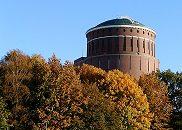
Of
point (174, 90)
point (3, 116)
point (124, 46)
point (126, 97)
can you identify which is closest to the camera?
point (3, 116)

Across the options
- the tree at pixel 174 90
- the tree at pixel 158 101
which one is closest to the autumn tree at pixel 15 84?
the tree at pixel 158 101

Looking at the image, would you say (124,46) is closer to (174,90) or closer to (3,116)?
(174,90)

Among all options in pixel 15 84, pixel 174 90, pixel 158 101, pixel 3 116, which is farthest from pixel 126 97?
pixel 3 116

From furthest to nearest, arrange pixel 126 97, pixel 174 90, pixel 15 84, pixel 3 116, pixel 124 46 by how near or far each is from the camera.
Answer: pixel 124 46, pixel 174 90, pixel 126 97, pixel 15 84, pixel 3 116

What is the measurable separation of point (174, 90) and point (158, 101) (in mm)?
8514

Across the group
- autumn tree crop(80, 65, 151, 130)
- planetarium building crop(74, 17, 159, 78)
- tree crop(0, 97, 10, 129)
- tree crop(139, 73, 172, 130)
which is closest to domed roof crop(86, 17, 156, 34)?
planetarium building crop(74, 17, 159, 78)

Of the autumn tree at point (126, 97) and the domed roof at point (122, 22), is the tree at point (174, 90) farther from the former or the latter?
the domed roof at point (122, 22)

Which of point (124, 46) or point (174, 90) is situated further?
point (124, 46)

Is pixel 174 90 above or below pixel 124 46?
below

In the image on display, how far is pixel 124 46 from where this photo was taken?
102 meters

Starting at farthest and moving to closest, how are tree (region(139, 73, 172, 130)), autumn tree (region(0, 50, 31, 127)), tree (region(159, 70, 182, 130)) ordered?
tree (region(159, 70, 182, 130)) → tree (region(139, 73, 172, 130)) → autumn tree (region(0, 50, 31, 127))

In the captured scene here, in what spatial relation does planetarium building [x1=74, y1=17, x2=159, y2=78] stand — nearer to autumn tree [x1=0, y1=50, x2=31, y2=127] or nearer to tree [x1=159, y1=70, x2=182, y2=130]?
tree [x1=159, y1=70, x2=182, y2=130]

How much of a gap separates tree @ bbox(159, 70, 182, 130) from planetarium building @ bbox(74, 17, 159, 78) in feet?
65.0

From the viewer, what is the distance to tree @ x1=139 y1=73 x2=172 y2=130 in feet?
231
